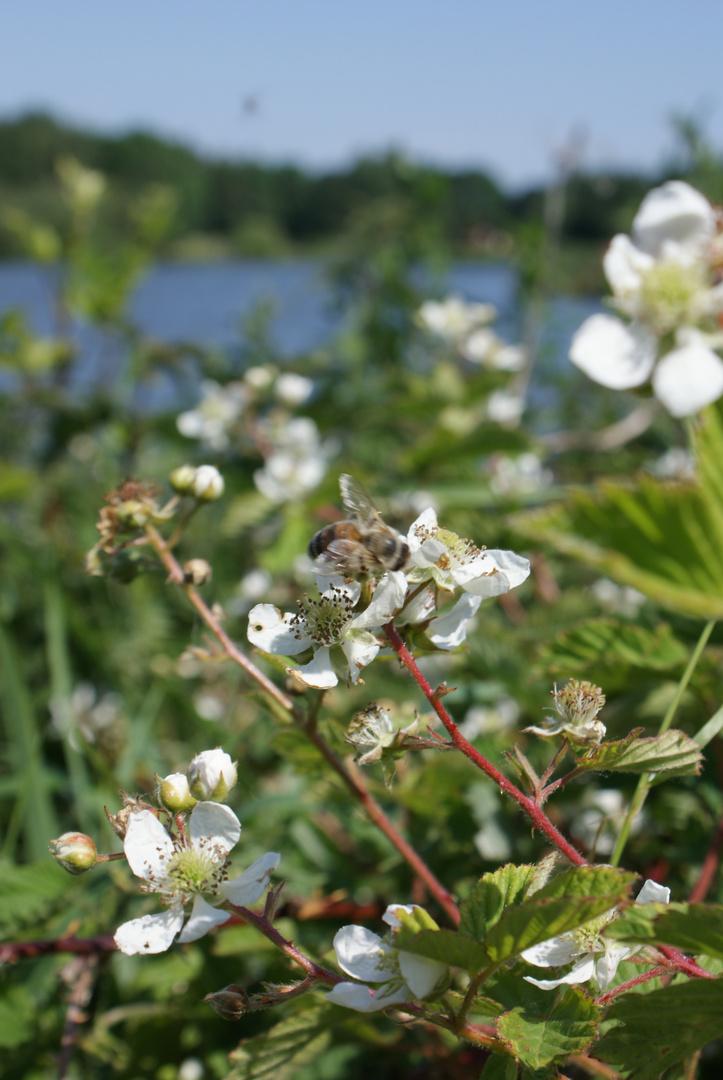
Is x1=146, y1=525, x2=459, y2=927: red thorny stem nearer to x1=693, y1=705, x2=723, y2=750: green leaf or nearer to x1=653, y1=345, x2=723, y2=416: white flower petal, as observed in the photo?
x1=693, y1=705, x2=723, y2=750: green leaf

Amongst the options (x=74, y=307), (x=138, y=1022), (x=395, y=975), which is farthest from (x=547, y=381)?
(x=395, y=975)

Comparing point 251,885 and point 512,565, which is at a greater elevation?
point 512,565

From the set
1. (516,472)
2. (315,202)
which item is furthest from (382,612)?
(315,202)

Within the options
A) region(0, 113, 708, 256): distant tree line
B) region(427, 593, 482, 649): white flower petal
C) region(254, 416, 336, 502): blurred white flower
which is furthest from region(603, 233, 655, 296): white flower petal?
region(0, 113, 708, 256): distant tree line

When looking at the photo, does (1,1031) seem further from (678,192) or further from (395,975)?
(678,192)

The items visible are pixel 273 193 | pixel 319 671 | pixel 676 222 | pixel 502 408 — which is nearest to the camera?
pixel 319 671

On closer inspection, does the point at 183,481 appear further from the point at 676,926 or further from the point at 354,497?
the point at 676,926

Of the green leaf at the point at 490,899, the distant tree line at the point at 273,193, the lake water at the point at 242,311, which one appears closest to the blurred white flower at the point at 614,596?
the green leaf at the point at 490,899
